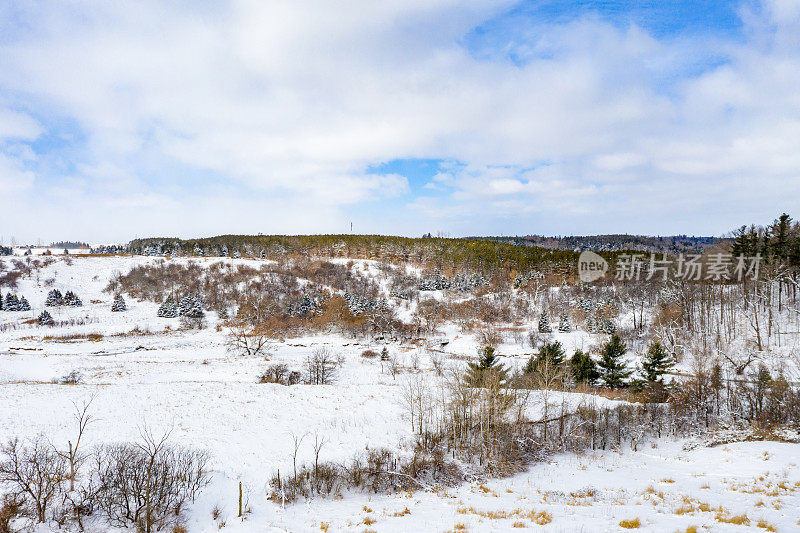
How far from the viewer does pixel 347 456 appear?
2420 centimetres

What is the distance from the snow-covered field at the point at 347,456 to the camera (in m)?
14.9

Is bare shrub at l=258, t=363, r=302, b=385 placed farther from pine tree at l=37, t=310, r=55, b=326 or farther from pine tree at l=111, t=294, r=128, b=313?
pine tree at l=111, t=294, r=128, b=313

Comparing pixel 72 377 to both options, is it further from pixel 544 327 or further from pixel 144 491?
pixel 544 327

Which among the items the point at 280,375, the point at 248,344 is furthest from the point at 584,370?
the point at 248,344

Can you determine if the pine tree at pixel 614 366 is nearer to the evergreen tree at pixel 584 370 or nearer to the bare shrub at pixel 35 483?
the evergreen tree at pixel 584 370

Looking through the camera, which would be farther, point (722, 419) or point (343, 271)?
point (343, 271)

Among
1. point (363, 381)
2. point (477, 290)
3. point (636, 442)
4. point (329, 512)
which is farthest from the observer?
point (477, 290)

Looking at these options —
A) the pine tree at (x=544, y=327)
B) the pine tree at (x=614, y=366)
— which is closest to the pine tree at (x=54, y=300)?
the pine tree at (x=544, y=327)

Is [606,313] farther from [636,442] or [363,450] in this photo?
[363,450]

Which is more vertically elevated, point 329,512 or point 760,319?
point 760,319

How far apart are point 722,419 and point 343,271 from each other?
375 feet

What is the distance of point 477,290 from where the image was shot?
359 feet

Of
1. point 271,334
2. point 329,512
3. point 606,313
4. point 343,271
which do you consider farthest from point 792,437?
point 343,271

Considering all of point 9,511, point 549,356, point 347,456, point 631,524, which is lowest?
point 347,456
